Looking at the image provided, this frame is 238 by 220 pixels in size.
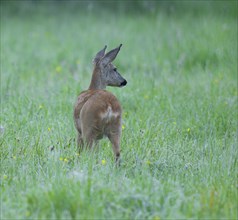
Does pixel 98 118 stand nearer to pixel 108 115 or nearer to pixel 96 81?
pixel 108 115

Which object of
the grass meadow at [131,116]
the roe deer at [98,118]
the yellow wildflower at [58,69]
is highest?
the roe deer at [98,118]

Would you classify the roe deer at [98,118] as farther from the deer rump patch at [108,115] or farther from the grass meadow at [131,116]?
the grass meadow at [131,116]

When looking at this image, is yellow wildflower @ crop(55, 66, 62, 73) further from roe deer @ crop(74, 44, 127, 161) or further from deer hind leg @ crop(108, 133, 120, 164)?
deer hind leg @ crop(108, 133, 120, 164)

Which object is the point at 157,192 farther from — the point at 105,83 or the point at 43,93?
the point at 43,93

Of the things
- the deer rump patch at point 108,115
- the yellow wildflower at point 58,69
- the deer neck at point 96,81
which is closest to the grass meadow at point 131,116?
the yellow wildflower at point 58,69

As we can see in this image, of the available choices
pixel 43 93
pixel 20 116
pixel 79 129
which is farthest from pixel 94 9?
pixel 79 129

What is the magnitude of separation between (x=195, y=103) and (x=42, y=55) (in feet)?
15.8

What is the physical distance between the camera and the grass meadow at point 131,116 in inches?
207

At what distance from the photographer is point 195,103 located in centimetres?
946

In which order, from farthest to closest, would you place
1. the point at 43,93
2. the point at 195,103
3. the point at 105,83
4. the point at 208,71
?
1. the point at 208,71
2. the point at 43,93
3. the point at 195,103
4. the point at 105,83

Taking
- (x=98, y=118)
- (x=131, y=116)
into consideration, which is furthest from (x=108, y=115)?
(x=131, y=116)

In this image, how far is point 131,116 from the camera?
28.9 feet

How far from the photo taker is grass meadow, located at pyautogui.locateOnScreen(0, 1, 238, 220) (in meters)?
5.25

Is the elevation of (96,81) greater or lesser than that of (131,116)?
greater
